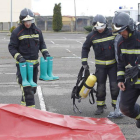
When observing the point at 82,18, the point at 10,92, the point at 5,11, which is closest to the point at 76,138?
the point at 10,92

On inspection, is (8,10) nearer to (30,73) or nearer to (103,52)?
(103,52)

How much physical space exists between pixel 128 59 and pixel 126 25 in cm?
57

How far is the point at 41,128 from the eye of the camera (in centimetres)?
461

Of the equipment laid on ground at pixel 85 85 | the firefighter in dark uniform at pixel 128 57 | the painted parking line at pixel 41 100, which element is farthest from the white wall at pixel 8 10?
the firefighter in dark uniform at pixel 128 57

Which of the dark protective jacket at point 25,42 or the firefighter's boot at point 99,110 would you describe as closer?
the dark protective jacket at point 25,42

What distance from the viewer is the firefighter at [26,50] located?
5954 millimetres

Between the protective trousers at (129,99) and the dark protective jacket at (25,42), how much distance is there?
6.69 feet


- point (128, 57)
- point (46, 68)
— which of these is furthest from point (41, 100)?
point (128, 57)

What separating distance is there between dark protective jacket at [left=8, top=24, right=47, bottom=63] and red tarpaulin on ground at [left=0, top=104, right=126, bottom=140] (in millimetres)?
1535

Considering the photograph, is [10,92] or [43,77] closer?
[43,77]

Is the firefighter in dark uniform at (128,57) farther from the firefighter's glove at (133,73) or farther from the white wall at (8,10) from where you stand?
the white wall at (8,10)

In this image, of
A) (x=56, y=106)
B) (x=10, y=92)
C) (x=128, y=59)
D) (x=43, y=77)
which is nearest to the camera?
(x=128, y=59)

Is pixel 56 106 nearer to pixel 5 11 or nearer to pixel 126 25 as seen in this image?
pixel 126 25

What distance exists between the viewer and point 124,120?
6129mm
